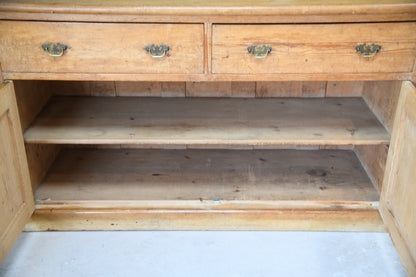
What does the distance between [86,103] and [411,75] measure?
4.41 ft

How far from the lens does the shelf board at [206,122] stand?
1.68 m

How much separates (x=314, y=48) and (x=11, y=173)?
1151mm

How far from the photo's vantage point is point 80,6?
4.60 feet

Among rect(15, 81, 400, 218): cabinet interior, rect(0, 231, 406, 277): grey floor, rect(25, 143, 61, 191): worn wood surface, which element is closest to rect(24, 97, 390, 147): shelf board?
rect(15, 81, 400, 218): cabinet interior

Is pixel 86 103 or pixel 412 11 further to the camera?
pixel 86 103

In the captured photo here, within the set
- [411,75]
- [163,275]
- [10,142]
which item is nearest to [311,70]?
[411,75]

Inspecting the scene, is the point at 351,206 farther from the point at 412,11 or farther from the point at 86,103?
the point at 86,103

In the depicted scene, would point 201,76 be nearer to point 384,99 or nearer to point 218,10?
point 218,10

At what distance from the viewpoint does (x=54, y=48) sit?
4.78 feet

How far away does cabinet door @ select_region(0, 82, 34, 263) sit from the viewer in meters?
1.48

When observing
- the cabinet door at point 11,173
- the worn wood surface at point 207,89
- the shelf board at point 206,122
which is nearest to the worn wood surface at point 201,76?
the cabinet door at point 11,173

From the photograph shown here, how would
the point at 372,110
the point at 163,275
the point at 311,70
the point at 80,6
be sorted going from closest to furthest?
1. the point at 80,6
2. the point at 311,70
3. the point at 163,275
4. the point at 372,110

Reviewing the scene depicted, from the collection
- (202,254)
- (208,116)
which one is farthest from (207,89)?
(202,254)

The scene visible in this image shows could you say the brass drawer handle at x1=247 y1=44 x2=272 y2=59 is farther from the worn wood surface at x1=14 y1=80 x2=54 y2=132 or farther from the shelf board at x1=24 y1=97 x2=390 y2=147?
the worn wood surface at x1=14 y1=80 x2=54 y2=132
